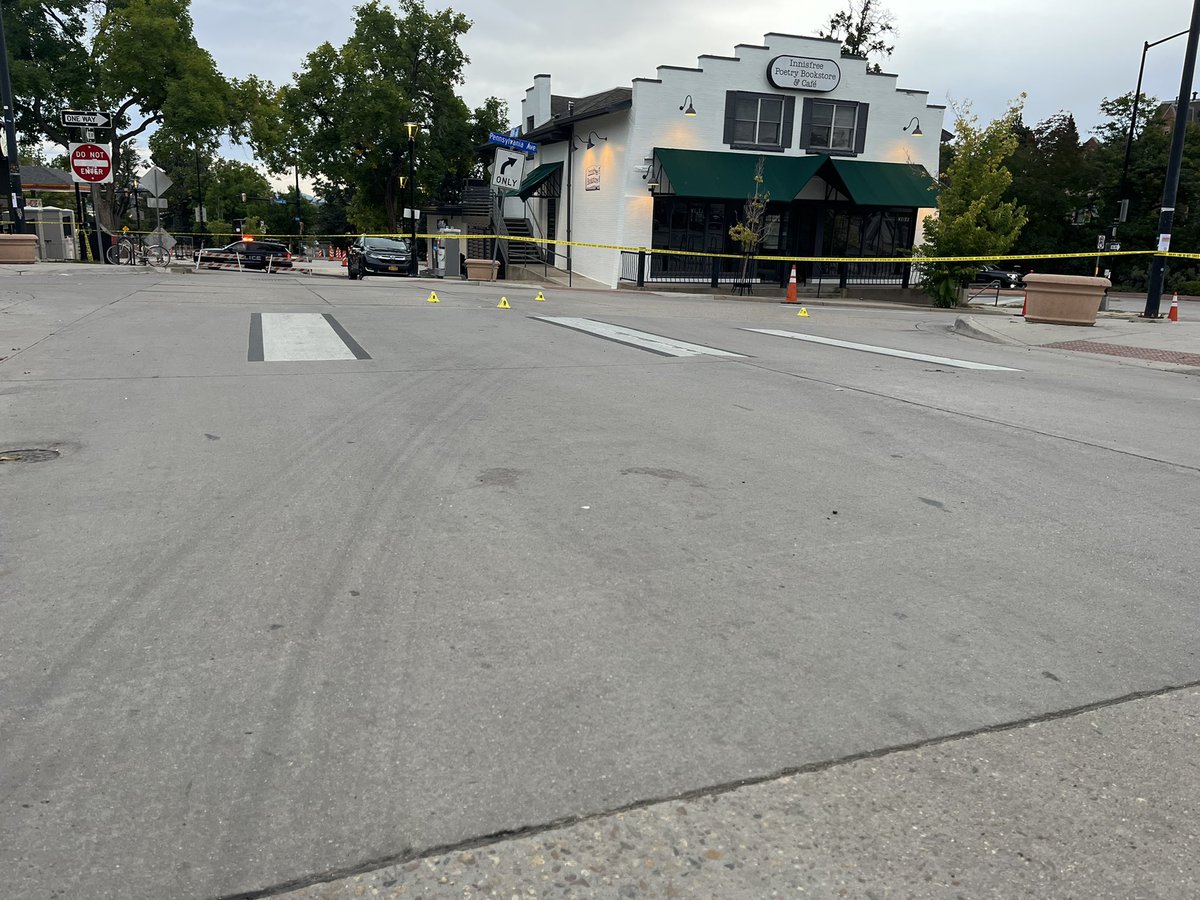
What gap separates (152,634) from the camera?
351 centimetres

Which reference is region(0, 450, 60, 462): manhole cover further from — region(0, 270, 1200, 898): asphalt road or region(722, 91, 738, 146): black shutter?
region(722, 91, 738, 146): black shutter

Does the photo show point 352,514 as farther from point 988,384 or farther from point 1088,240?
point 1088,240

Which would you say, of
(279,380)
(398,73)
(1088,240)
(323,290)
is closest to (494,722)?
(279,380)

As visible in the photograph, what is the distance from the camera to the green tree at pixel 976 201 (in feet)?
85.5

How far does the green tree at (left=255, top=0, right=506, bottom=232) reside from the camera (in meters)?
53.3

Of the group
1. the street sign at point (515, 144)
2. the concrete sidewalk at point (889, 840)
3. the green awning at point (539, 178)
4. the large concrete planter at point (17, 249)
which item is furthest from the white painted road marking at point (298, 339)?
the green awning at point (539, 178)

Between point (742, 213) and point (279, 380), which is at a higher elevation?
point (742, 213)

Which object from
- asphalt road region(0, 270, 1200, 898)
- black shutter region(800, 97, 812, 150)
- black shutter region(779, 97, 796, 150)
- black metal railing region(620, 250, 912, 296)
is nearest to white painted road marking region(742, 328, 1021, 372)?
asphalt road region(0, 270, 1200, 898)

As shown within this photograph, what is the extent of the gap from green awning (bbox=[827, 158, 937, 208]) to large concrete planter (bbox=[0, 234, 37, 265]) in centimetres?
2549

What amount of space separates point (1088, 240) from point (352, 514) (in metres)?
47.6

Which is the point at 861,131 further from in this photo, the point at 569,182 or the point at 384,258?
the point at 384,258

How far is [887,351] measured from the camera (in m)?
13.7

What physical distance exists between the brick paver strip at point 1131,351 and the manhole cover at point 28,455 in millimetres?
14422

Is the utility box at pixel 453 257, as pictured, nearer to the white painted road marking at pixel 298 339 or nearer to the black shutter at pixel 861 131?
the black shutter at pixel 861 131
